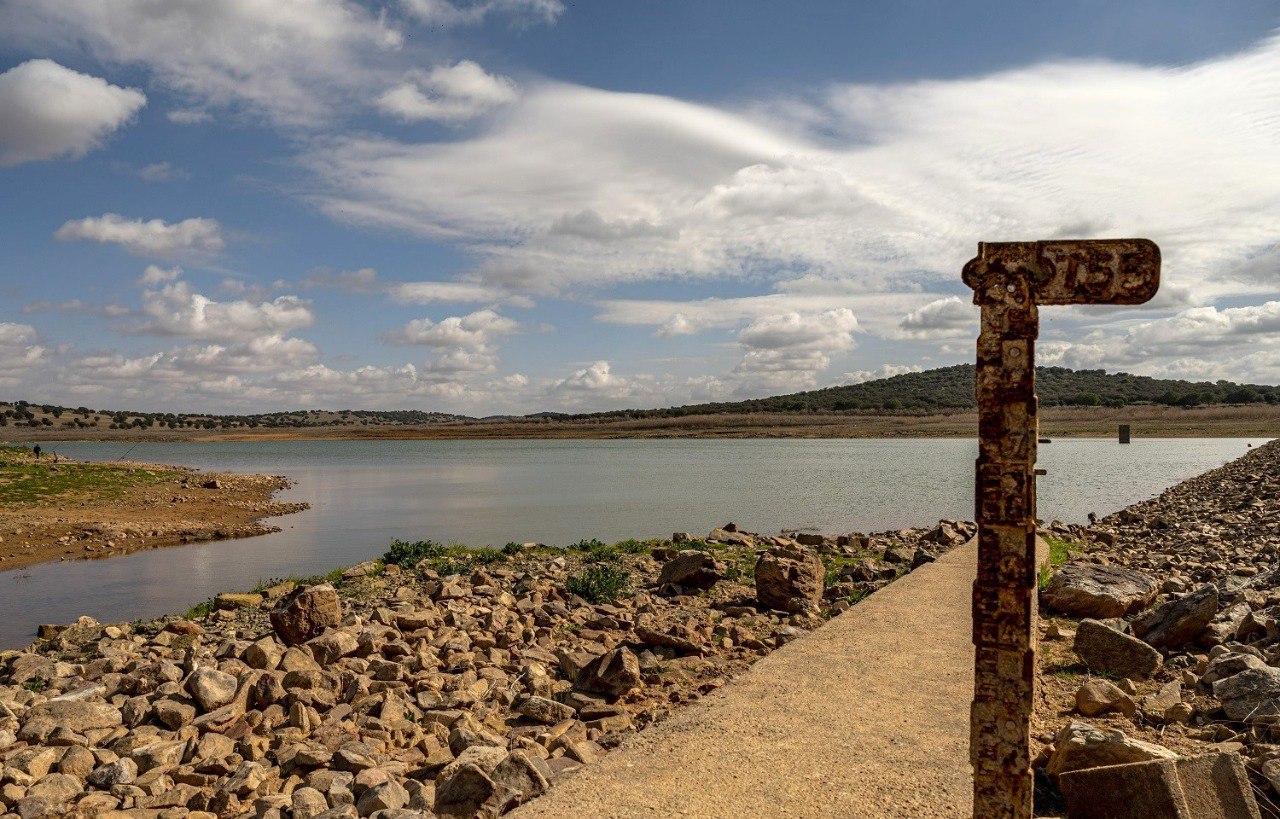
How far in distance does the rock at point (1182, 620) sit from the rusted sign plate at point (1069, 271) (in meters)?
6.98

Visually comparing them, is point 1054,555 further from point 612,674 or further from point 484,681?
point 484,681

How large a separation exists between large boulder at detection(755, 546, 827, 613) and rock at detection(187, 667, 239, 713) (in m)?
8.18

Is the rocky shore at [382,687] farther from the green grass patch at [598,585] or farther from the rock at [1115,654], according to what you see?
the rock at [1115,654]

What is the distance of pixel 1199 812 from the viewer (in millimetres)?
5000

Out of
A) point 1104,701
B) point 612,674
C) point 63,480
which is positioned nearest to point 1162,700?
point 1104,701

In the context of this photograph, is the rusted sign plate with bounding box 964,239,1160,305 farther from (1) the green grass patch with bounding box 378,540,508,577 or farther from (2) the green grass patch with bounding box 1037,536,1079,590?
(1) the green grass patch with bounding box 378,540,508,577

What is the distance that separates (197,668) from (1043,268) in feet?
29.0

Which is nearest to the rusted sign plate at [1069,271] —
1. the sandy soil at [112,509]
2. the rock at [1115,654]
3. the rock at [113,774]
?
the rock at [1115,654]

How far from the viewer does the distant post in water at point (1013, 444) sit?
4.26m

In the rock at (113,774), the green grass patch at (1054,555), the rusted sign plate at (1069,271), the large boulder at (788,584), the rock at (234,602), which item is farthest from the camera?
the rock at (234,602)

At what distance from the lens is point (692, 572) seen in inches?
623

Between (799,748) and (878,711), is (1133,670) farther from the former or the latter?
(799,748)

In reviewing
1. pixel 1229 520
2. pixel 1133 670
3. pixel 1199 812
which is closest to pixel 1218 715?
pixel 1133 670

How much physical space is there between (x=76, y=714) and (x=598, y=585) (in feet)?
28.0
